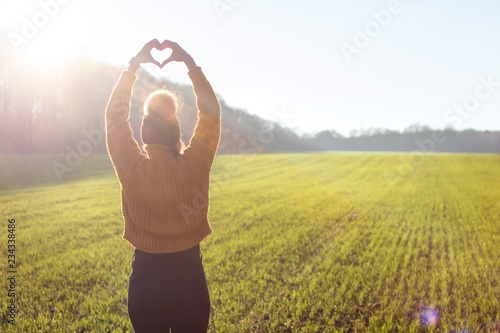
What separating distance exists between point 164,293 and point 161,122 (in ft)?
3.32

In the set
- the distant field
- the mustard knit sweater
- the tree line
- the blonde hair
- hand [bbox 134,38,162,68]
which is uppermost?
the tree line

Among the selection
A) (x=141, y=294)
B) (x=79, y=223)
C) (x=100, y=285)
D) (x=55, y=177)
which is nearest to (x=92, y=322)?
(x=100, y=285)

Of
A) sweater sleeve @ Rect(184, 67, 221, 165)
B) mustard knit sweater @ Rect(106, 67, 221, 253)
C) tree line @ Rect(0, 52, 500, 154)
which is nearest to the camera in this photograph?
mustard knit sweater @ Rect(106, 67, 221, 253)

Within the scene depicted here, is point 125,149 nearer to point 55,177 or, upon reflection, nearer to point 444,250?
point 444,250

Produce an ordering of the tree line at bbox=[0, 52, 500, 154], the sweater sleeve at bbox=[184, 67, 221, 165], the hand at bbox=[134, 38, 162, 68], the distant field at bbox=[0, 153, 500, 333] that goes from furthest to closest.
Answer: the tree line at bbox=[0, 52, 500, 154]
the distant field at bbox=[0, 153, 500, 333]
the hand at bbox=[134, 38, 162, 68]
the sweater sleeve at bbox=[184, 67, 221, 165]

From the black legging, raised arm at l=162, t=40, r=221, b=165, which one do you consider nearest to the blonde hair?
raised arm at l=162, t=40, r=221, b=165

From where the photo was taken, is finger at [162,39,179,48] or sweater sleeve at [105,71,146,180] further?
finger at [162,39,179,48]

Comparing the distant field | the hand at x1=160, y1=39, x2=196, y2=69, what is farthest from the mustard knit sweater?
the distant field

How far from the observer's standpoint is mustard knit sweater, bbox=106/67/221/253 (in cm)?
171

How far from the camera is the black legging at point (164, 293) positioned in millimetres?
1791

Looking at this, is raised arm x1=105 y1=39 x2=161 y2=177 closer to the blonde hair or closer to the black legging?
the blonde hair

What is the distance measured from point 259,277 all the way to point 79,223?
23.7ft

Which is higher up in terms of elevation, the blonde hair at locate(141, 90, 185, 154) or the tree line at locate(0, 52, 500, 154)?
the tree line at locate(0, 52, 500, 154)

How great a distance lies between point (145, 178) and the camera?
1.69 metres
